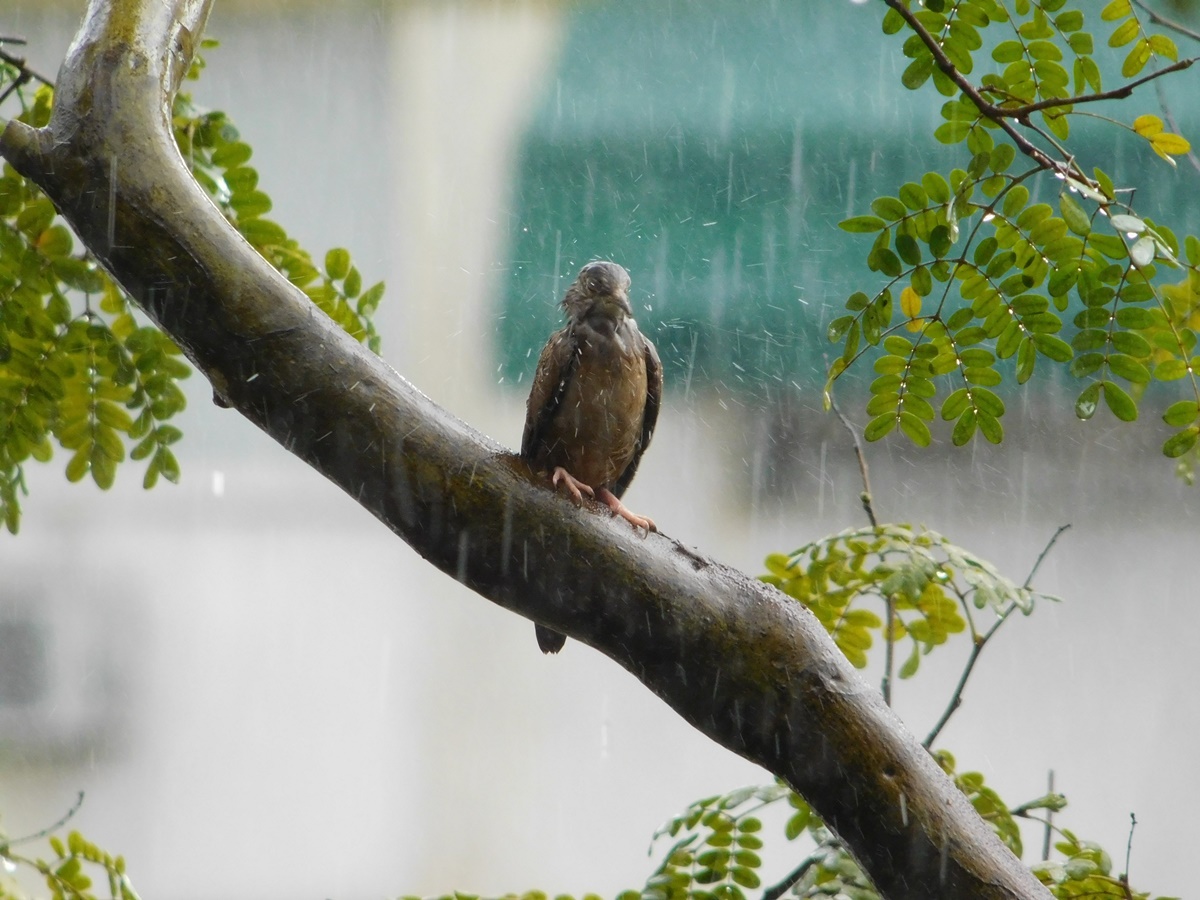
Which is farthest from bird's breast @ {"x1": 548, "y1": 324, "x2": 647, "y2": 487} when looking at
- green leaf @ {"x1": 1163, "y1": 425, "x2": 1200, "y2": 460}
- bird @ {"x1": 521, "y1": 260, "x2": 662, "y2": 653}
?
green leaf @ {"x1": 1163, "y1": 425, "x2": 1200, "y2": 460}

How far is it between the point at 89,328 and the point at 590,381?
839 mm

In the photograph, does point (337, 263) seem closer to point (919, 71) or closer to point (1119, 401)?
point (919, 71)

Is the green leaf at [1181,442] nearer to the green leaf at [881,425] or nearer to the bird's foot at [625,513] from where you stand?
the green leaf at [881,425]

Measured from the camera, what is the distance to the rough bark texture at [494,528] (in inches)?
45.4

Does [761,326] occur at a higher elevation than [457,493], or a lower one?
higher

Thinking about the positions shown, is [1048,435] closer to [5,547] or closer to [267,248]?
[267,248]

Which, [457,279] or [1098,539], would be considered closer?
[457,279]

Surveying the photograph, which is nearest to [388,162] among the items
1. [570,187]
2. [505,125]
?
[505,125]

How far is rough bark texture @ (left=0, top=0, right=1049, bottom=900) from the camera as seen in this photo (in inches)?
45.4

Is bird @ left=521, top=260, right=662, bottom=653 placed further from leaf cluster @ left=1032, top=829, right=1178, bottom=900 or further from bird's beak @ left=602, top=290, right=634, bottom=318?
leaf cluster @ left=1032, top=829, right=1178, bottom=900

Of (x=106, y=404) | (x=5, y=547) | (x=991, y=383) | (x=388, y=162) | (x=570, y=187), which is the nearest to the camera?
(x=991, y=383)

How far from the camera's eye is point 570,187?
3.83 meters

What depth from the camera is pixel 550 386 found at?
Result: 195cm

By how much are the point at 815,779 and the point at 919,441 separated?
0.59m
